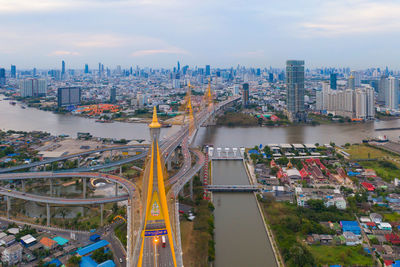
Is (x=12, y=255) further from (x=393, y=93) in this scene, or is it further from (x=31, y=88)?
(x=31, y=88)

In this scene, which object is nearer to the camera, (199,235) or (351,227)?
(199,235)

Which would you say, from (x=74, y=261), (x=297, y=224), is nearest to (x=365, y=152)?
(x=297, y=224)

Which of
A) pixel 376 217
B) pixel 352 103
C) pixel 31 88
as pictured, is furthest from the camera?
pixel 31 88

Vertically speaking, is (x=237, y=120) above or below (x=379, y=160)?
above

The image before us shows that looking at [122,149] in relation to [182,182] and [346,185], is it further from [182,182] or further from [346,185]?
[346,185]

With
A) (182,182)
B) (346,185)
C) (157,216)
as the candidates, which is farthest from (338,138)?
(157,216)

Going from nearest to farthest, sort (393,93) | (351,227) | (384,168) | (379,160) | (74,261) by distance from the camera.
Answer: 1. (74,261)
2. (351,227)
3. (384,168)
4. (379,160)
5. (393,93)
